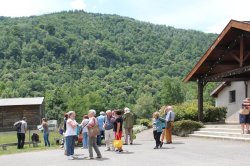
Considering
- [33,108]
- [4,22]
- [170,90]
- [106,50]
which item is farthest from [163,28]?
[33,108]

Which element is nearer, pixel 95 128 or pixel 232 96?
pixel 95 128

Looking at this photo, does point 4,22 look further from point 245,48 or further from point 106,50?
point 245,48

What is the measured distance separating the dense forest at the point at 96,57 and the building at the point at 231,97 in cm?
7903

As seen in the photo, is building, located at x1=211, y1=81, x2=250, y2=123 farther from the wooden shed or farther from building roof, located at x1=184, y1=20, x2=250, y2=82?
the wooden shed

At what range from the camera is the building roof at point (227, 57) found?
70.2ft

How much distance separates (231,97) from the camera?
3114 centimetres

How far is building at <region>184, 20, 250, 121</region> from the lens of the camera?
21484 millimetres

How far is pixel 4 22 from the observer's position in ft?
566

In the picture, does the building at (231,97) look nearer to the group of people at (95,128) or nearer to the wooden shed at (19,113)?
the group of people at (95,128)

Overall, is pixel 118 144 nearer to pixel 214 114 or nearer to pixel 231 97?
pixel 214 114

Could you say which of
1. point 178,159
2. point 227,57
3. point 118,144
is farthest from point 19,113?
point 178,159

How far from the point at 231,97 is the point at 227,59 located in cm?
637

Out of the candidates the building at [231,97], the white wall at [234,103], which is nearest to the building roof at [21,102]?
the building at [231,97]

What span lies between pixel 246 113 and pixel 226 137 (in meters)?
1.61
